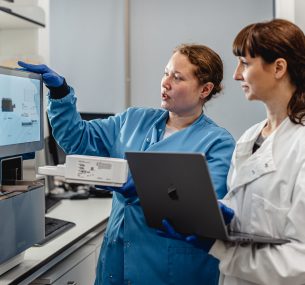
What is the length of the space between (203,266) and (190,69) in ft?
2.01

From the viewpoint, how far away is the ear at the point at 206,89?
5.43 feet

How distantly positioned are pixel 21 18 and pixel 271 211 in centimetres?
138

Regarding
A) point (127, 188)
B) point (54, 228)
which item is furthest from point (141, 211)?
point (54, 228)

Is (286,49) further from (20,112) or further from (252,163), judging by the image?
(20,112)

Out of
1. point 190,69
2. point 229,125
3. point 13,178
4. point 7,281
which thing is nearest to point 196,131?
point 190,69

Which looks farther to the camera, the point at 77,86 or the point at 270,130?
the point at 77,86

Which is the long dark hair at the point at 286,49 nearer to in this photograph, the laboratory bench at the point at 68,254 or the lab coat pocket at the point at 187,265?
the lab coat pocket at the point at 187,265

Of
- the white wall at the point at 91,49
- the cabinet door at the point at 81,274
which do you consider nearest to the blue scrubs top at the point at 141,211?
the cabinet door at the point at 81,274

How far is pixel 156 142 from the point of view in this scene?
1.61 m

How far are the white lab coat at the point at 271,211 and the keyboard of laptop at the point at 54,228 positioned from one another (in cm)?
71

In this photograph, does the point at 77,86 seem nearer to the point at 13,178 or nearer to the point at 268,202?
the point at 13,178

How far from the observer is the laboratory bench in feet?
4.93

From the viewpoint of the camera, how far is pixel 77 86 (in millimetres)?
3361

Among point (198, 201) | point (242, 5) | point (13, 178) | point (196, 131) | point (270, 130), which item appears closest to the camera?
point (198, 201)
